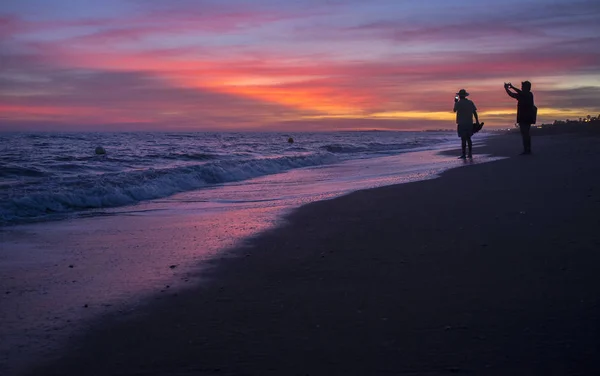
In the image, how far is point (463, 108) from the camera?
639 inches

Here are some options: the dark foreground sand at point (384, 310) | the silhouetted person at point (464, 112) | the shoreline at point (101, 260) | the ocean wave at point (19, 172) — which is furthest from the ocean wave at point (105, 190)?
the silhouetted person at point (464, 112)

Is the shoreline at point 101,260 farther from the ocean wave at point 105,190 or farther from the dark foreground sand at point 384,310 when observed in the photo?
the ocean wave at point 105,190

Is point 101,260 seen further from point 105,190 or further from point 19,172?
point 19,172

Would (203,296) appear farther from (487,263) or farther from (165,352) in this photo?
(487,263)

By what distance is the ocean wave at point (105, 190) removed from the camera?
28.9ft

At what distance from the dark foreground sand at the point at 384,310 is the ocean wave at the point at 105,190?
4.91 meters

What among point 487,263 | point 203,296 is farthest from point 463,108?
point 203,296

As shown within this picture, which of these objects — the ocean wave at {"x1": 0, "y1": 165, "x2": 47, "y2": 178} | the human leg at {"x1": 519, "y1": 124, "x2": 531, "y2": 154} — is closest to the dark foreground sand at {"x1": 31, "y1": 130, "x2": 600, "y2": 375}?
the human leg at {"x1": 519, "y1": 124, "x2": 531, "y2": 154}

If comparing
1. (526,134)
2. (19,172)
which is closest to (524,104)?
(526,134)

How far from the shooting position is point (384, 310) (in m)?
3.28

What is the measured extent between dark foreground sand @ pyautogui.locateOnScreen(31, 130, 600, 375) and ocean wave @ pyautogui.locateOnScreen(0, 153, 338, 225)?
491cm

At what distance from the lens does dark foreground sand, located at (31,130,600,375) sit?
2.62 metres

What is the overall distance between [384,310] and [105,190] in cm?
835

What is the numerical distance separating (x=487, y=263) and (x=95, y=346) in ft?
9.24
